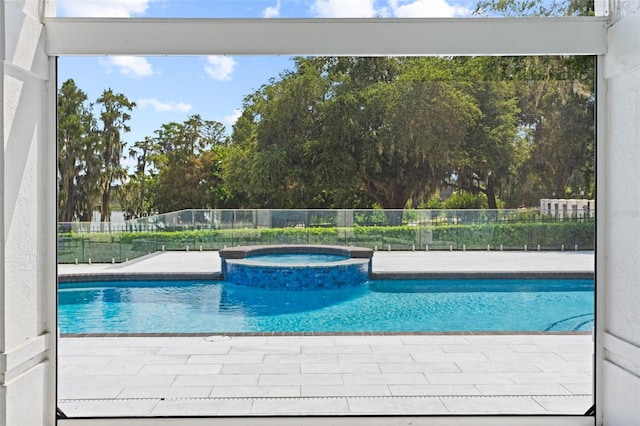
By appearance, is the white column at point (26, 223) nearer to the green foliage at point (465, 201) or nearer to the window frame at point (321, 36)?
the window frame at point (321, 36)

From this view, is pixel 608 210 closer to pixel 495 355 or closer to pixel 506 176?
pixel 495 355

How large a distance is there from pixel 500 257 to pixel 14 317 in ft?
28.6

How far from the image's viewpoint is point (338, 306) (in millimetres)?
8266

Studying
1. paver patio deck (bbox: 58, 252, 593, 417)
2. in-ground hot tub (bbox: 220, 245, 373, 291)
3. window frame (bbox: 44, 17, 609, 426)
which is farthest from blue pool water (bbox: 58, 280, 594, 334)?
window frame (bbox: 44, 17, 609, 426)

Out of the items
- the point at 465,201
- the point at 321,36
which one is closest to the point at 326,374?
the point at 321,36

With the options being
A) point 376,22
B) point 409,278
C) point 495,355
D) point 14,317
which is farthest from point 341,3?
point 409,278

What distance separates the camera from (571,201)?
8039mm

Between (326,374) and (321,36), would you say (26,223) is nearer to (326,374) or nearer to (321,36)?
(321,36)

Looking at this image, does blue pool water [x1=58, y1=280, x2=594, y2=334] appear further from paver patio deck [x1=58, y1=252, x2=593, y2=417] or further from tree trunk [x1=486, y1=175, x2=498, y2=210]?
paver patio deck [x1=58, y1=252, x2=593, y2=417]

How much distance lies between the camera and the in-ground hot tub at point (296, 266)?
9.15 meters

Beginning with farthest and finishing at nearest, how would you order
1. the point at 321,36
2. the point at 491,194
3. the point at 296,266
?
the point at 296,266
the point at 491,194
the point at 321,36

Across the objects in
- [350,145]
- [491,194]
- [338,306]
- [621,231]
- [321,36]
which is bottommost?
[338,306]

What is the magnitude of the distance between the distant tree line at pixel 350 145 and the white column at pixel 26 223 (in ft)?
18.2

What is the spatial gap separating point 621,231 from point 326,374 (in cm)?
216
